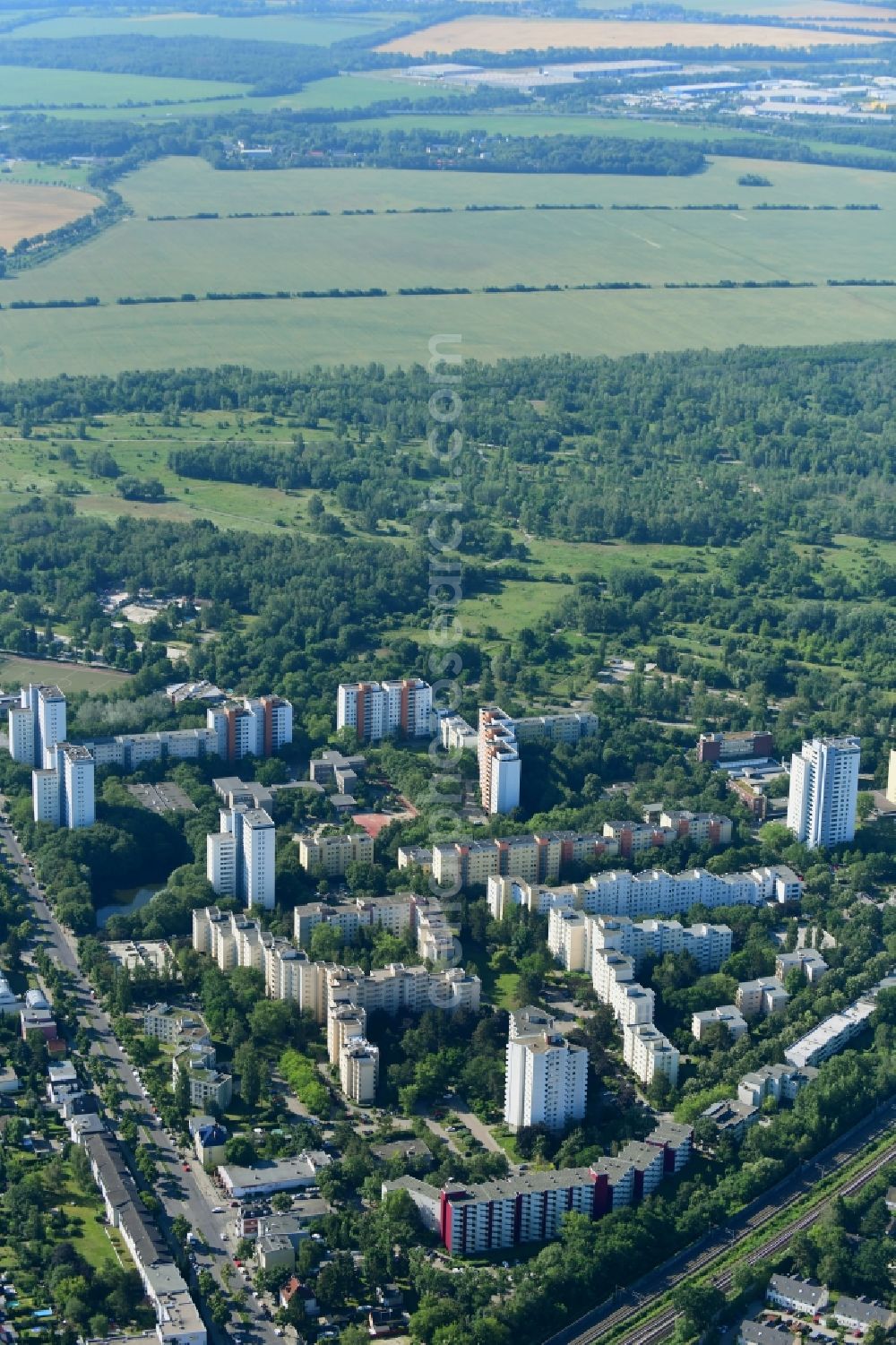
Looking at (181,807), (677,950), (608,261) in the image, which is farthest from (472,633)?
(608,261)

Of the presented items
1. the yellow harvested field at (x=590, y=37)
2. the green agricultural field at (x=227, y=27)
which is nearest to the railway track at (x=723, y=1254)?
the yellow harvested field at (x=590, y=37)

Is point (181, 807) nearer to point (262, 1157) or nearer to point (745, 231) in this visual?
point (262, 1157)

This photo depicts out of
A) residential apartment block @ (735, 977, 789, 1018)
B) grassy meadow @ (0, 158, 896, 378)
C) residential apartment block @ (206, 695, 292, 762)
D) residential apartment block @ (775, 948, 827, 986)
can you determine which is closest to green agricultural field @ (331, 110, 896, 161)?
grassy meadow @ (0, 158, 896, 378)

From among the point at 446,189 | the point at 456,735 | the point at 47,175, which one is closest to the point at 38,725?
the point at 456,735

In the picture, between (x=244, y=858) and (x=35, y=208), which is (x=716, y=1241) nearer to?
(x=244, y=858)

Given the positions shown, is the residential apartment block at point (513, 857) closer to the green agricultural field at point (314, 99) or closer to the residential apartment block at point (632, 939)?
the residential apartment block at point (632, 939)

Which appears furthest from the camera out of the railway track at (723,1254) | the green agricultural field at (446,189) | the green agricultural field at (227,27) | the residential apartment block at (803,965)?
the green agricultural field at (227,27)

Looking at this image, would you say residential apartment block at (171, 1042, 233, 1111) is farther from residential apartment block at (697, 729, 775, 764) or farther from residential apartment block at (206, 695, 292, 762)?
residential apartment block at (697, 729, 775, 764)
